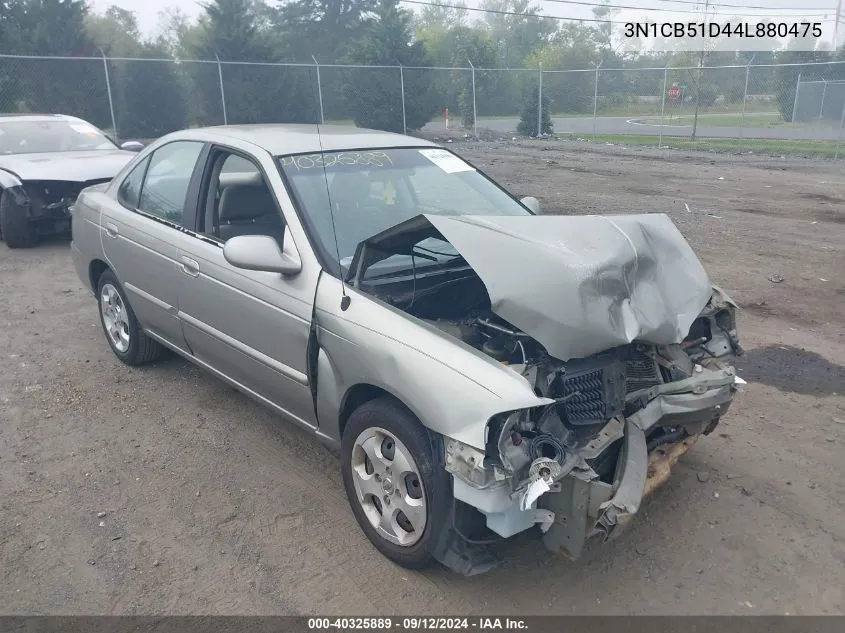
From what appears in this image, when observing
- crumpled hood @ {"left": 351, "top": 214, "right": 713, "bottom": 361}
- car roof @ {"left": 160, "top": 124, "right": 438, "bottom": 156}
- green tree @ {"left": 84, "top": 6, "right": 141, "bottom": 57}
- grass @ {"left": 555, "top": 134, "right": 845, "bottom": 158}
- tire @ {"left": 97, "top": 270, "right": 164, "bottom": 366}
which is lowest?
grass @ {"left": 555, "top": 134, "right": 845, "bottom": 158}

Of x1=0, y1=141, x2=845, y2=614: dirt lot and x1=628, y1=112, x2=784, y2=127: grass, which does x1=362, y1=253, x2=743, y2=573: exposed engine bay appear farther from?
x1=628, y1=112, x2=784, y2=127: grass

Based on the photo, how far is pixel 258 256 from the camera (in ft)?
11.0

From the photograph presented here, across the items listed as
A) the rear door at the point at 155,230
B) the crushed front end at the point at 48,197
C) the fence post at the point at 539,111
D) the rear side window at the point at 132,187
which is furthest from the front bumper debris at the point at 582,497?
the fence post at the point at 539,111

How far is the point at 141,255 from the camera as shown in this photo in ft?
15.1

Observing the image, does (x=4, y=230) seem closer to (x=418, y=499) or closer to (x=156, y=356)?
(x=156, y=356)

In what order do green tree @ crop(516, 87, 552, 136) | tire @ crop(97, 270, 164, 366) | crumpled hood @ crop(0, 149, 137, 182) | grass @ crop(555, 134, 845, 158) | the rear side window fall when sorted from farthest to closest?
1. green tree @ crop(516, 87, 552, 136)
2. grass @ crop(555, 134, 845, 158)
3. crumpled hood @ crop(0, 149, 137, 182)
4. tire @ crop(97, 270, 164, 366)
5. the rear side window

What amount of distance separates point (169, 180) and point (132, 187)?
0.54 m

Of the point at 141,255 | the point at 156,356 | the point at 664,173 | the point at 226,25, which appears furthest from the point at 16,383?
the point at 226,25

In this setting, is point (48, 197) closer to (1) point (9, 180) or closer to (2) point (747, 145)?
(1) point (9, 180)

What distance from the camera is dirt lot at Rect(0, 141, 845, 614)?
298cm

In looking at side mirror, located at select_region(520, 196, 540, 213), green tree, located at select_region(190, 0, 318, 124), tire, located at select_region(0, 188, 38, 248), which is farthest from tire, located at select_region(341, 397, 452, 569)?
green tree, located at select_region(190, 0, 318, 124)

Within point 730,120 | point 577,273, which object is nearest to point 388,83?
point 730,120

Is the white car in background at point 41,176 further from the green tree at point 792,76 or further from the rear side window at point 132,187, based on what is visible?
the green tree at point 792,76

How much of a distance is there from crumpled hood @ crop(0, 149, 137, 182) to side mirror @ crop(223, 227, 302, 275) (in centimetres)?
616
